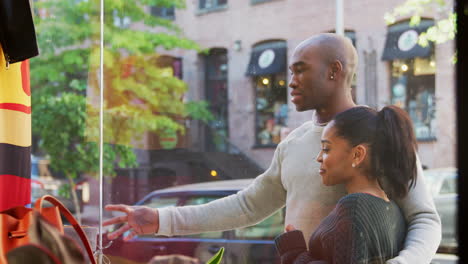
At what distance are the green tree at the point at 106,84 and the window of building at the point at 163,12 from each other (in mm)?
28

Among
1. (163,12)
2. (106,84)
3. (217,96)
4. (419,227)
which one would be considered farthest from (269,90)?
(106,84)

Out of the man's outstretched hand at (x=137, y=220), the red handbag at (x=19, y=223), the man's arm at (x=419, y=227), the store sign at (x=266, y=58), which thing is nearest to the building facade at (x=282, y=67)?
the store sign at (x=266, y=58)

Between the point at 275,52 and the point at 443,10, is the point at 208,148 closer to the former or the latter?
the point at 275,52

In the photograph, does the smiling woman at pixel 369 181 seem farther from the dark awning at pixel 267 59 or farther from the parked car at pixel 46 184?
the parked car at pixel 46 184

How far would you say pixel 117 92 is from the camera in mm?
3105

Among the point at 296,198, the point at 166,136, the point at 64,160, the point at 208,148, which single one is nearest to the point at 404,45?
the point at 296,198

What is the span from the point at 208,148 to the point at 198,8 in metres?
0.69

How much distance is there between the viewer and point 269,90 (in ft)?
8.57

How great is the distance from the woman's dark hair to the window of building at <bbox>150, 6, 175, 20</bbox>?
1230 millimetres

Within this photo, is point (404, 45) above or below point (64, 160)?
above

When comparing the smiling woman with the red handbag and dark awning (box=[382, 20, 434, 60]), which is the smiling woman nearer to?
dark awning (box=[382, 20, 434, 60])

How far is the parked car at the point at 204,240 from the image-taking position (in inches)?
102

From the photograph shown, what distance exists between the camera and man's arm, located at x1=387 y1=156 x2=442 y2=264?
2135mm

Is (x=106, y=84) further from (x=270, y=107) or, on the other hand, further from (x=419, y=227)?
(x=419, y=227)
